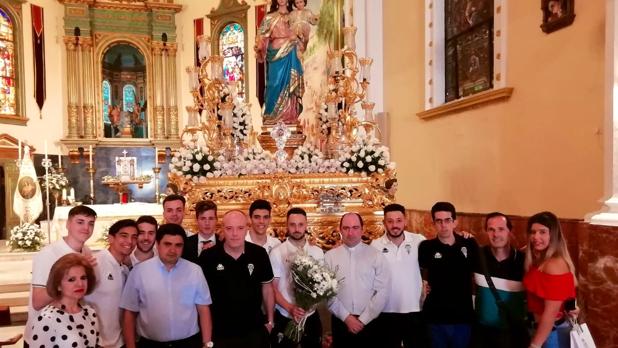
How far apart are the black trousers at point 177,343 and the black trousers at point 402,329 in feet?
4.77

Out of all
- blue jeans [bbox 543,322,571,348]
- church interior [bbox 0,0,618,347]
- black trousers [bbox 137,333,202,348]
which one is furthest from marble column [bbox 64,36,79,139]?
blue jeans [bbox 543,322,571,348]

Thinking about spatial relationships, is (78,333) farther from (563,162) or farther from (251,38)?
(251,38)

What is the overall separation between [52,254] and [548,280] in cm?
325

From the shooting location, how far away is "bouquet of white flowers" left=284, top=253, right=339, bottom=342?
3693 mm

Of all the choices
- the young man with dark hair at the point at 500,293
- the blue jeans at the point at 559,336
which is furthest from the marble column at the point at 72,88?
the blue jeans at the point at 559,336

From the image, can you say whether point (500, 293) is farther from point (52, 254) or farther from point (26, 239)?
point (26, 239)

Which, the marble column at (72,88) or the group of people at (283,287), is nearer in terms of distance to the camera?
the group of people at (283,287)

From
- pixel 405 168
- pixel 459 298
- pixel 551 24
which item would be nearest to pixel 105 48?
pixel 405 168

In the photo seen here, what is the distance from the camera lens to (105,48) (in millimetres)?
17234

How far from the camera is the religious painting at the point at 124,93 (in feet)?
57.6

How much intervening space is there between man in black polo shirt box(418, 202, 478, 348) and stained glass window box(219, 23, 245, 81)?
13948 millimetres

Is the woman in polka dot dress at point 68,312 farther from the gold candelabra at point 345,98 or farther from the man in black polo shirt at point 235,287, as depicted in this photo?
the gold candelabra at point 345,98

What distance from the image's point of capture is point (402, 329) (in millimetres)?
4219

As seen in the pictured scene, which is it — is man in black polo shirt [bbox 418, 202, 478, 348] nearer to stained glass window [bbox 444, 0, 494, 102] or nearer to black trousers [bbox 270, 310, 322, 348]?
black trousers [bbox 270, 310, 322, 348]
